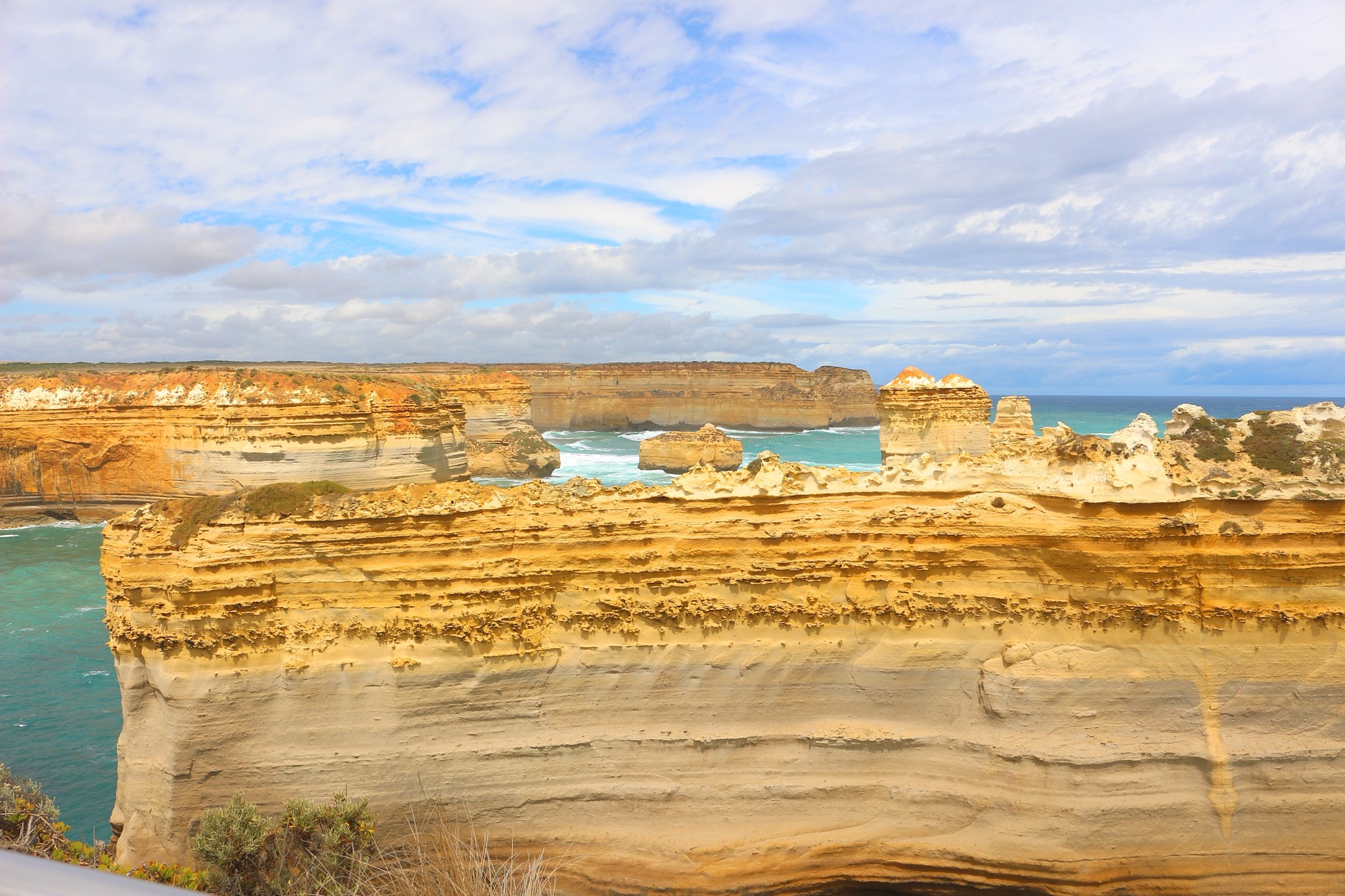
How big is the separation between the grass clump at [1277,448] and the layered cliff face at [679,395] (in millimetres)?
63928

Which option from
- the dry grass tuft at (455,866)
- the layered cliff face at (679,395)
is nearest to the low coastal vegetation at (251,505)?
the dry grass tuft at (455,866)

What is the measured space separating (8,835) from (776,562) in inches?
321

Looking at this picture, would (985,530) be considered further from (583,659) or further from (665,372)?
(665,372)

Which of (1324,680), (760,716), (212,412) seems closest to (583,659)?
(760,716)

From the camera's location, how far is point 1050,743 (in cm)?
803

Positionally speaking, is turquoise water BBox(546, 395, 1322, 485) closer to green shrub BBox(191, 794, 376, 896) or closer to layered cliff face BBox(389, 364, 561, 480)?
layered cliff face BBox(389, 364, 561, 480)

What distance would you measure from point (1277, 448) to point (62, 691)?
1958 centimetres

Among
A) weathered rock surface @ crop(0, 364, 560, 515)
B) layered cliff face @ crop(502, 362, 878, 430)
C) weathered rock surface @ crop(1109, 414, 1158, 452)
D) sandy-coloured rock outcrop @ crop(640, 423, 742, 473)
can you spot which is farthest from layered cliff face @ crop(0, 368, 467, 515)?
layered cliff face @ crop(502, 362, 878, 430)

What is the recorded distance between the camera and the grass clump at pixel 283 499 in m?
Result: 8.27

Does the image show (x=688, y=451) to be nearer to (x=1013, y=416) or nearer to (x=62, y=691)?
(x=1013, y=416)

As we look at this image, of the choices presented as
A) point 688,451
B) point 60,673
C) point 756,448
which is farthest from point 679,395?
point 60,673

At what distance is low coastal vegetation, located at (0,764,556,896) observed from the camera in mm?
7422

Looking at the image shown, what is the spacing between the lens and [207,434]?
85.0 feet

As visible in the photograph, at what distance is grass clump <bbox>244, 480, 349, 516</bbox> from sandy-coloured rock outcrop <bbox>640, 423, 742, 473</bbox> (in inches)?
1209
